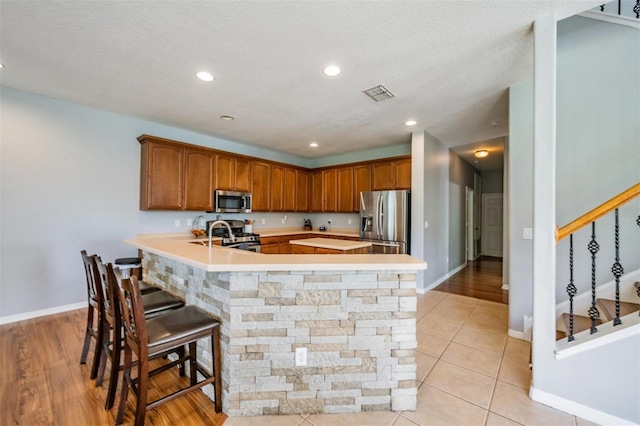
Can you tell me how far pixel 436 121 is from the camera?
383cm

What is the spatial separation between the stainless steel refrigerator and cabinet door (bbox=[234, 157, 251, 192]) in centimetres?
220

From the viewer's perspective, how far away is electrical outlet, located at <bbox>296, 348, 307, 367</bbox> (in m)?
1.71

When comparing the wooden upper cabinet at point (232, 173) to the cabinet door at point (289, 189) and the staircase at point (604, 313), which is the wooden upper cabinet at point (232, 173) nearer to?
the cabinet door at point (289, 189)

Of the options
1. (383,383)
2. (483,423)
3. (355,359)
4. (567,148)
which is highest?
(567,148)

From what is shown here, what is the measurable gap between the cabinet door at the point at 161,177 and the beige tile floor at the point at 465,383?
10.7ft

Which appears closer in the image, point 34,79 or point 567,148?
point 567,148

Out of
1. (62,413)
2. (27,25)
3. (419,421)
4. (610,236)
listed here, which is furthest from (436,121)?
(62,413)

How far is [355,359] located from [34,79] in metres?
4.19

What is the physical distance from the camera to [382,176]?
16.4 feet

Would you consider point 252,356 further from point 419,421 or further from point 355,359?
point 419,421

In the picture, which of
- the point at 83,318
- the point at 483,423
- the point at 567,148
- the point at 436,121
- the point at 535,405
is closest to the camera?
the point at 483,423

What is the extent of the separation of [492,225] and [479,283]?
12.0 ft

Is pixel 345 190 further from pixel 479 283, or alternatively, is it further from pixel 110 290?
pixel 110 290

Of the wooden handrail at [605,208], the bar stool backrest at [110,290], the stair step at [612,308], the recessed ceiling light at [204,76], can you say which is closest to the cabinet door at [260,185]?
the recessed ceiling light at [204,76]
